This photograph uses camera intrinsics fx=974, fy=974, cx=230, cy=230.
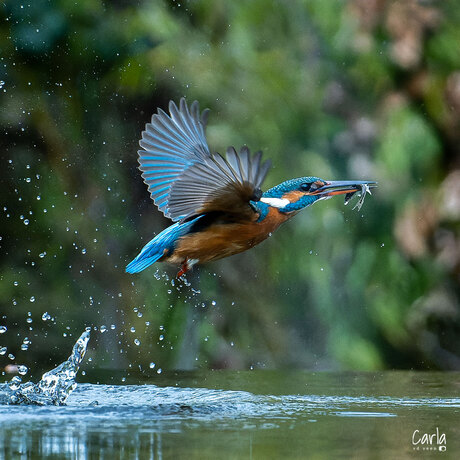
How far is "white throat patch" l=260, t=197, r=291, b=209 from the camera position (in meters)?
3.97

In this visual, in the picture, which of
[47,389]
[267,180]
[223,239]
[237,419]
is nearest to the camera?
[237,419]

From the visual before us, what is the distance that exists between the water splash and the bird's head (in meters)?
1.05

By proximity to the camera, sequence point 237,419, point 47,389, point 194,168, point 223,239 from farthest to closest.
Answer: point 223,239
point 47,389
point 194,168
point 237,419

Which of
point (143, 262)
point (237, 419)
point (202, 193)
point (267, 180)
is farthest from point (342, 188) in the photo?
point (267, 180)

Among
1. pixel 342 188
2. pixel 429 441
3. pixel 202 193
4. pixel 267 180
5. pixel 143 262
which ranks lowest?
pixel 429 441

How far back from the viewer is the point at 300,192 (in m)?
4.06

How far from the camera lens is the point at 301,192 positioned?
4066 mm

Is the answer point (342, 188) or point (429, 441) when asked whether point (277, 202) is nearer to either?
point (342, 188)

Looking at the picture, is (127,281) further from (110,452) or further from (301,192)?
(110,452)

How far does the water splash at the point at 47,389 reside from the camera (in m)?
3.62

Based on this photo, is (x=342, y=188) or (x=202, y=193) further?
(x=342, y=188)

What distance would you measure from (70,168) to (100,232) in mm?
527

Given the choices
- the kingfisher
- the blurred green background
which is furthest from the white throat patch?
the blurred green background

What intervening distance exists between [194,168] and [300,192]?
25.9 inches
